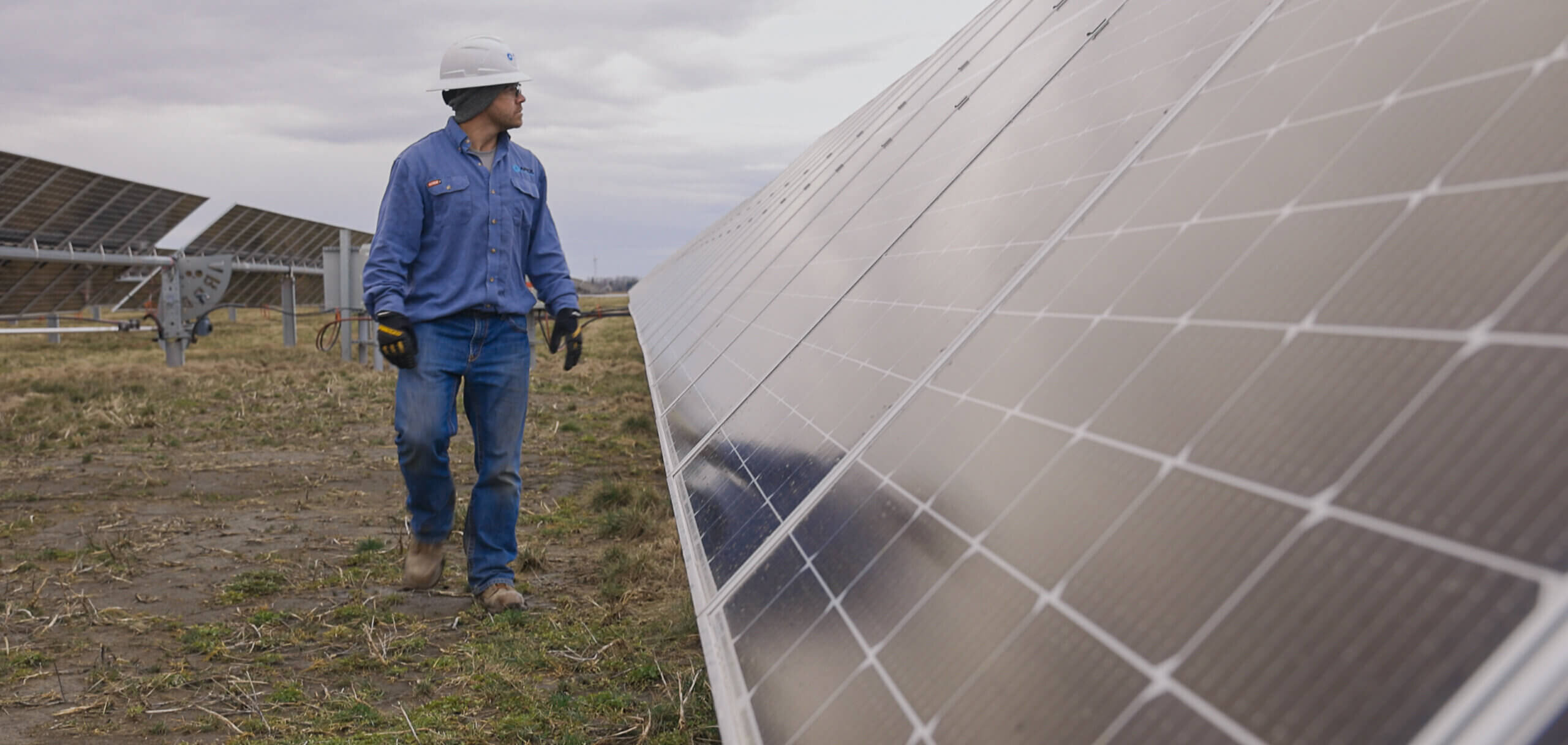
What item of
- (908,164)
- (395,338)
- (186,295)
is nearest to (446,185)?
(395,338)

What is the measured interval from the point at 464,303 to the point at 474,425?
2.11 ft

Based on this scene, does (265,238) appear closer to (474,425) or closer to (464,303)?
(474,425)

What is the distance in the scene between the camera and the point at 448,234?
5559mm

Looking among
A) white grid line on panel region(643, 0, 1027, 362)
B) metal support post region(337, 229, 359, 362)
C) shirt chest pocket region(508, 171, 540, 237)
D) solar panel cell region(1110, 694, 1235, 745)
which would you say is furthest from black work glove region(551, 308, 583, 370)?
metal support post region(337, 229, 359, 362)

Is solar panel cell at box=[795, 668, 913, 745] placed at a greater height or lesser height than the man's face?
lesser

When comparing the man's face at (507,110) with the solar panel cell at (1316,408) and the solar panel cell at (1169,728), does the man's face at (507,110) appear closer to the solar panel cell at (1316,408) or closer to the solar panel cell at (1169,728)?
the solar panel cell at (1316,408)

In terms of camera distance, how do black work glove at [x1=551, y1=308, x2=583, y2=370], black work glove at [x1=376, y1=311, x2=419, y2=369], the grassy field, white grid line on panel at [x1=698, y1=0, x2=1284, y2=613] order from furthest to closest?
black work glove at [x1=551, y1=308, x2=583, y2=370] → black work glove at [x1=376, y1=311, x2=419, y2=369] → the grassy field → white grid line on panel at [x1=698, y1=0, x2=1284, y2=613]

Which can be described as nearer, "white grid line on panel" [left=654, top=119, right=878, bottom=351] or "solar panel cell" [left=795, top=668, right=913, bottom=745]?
"solar panel cell" [left=795, top=668, right=913, bottom=745]

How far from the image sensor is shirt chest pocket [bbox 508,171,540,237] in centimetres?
571

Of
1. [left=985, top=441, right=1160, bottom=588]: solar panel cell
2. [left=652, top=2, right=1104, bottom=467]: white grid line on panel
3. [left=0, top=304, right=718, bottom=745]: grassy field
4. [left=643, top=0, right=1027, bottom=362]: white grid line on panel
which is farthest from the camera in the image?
[left=643, top=0, right=1027, bottom=362]: white grid line on panel

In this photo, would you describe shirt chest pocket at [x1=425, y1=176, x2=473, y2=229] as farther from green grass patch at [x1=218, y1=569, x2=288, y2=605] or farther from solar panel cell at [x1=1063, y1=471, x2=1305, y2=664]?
solar panel cell at [x1=1063, y1=471, x2=1305, y2=664]

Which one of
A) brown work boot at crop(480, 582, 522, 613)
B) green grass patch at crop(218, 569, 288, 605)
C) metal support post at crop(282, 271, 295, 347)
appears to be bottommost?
green grass patch at crop(218, 569, 288, 605)

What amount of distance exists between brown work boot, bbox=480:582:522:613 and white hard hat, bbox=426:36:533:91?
2.29 meters

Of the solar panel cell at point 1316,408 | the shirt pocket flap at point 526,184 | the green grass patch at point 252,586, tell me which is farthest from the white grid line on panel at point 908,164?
the solar panel cell at point 1316,408
